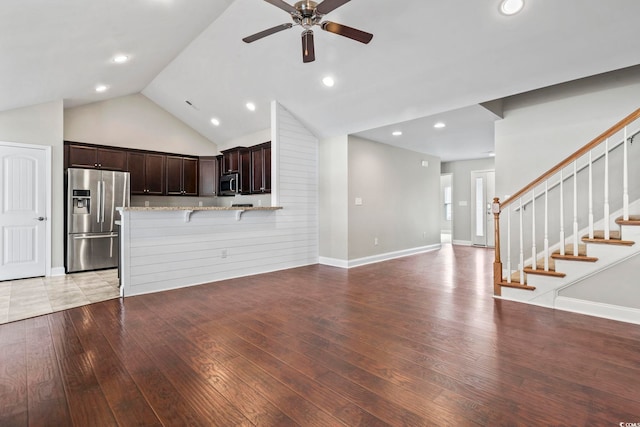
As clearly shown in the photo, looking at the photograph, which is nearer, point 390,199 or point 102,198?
point 102,198

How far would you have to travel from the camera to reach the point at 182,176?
7.12m

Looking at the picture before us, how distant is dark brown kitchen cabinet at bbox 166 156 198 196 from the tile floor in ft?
7.85

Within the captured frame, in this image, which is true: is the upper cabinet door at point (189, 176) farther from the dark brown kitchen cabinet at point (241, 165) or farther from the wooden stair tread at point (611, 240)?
the wooden stair tread at point (611, 240)

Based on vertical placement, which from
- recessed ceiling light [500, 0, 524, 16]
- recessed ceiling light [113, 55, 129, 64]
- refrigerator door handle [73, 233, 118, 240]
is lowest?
refrigerator door handle [73, 233, 118, 240]

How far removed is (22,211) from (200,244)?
2991 millimetres

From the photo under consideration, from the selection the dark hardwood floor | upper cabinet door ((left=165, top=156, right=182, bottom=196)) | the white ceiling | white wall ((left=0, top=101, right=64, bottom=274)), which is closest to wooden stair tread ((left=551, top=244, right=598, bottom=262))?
the dark hardwood floor

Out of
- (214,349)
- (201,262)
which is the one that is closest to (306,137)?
(201,262)

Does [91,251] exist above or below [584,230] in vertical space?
below

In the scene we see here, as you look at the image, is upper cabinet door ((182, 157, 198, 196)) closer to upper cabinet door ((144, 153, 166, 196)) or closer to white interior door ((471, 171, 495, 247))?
upper cabinet door ((144, 153, 166, 196))

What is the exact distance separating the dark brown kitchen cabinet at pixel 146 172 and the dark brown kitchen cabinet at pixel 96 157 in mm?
160

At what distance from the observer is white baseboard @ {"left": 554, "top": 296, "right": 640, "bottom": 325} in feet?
9.37

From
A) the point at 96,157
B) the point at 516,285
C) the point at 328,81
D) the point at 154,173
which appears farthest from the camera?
the point at 154,173

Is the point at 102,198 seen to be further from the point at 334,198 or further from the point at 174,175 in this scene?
the point at 334,198

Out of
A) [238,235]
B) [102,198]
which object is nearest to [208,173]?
[102,198]
